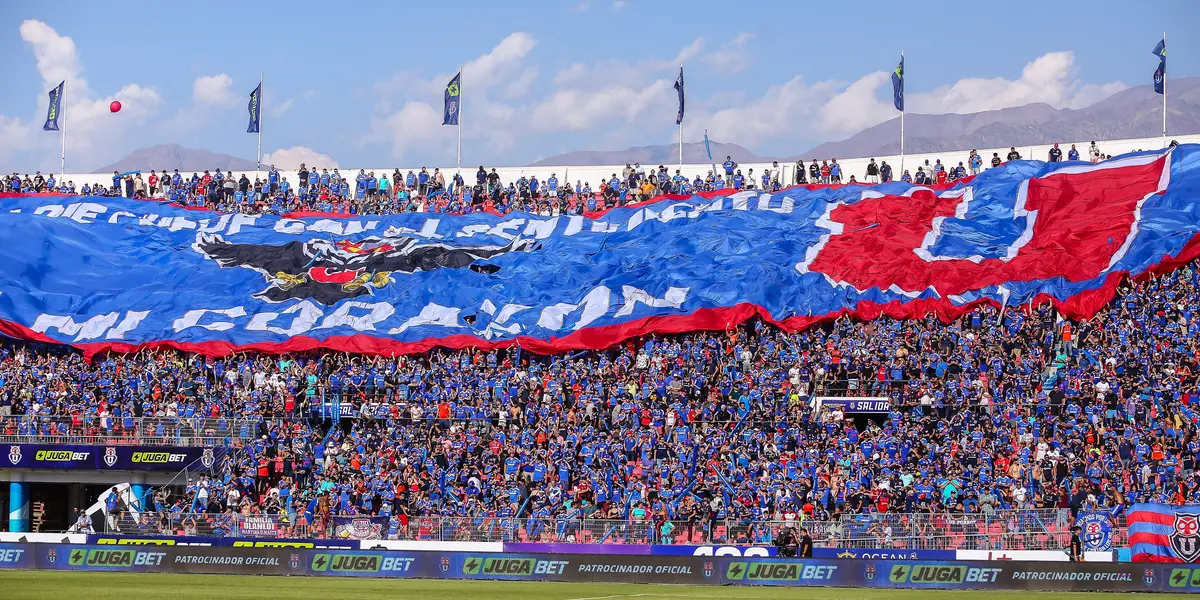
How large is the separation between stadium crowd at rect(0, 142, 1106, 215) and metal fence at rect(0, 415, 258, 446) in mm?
15110

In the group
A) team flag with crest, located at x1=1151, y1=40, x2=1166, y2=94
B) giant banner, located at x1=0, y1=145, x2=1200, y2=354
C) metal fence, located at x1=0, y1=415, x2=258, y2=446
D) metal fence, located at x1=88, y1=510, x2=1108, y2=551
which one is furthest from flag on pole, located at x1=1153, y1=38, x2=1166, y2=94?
metal fence, located at x1=0, y1=415, x2=258, y2=446

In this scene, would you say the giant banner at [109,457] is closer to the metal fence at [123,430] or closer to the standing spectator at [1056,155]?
the metal fence at [123,430]

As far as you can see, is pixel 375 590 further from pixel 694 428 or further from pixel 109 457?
pixel 109 457

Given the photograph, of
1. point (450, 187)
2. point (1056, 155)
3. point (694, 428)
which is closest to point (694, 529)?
point (694, 428)

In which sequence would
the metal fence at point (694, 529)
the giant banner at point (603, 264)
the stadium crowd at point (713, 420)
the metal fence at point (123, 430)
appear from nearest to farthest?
the metal fence at point (694, 529), the stadium crowd at point (713, 420), the metal fence at point (123, 430), the giant banner at point (603, 264)

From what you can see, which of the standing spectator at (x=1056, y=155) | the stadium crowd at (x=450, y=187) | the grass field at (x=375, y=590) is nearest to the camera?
the grass field at (x=375, y=590)

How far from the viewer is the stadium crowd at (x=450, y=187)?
1934 inches

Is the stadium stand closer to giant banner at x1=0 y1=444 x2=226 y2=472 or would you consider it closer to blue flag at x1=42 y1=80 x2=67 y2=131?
giant banner at x1=0 y1=444 x2=226 y2=472

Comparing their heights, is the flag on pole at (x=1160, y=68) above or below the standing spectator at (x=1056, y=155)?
above

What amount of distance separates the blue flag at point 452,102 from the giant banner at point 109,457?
83.5 ft

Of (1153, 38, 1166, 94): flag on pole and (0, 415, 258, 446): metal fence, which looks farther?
(1153, 38, 1166, 94): flag on pole

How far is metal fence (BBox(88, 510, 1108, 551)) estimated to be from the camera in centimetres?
2869

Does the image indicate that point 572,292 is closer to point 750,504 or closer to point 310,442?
point 310,442

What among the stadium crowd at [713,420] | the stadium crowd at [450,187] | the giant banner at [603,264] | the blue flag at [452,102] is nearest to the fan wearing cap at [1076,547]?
the stadium crowd at [713,420]
